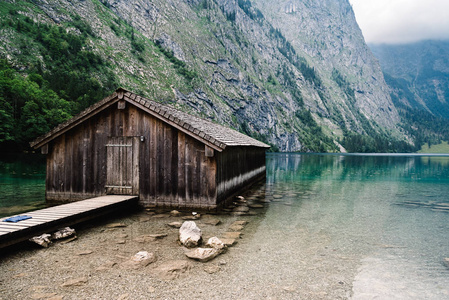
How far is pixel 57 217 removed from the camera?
9070 millimetres

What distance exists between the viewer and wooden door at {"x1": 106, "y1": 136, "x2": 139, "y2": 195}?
13352mm

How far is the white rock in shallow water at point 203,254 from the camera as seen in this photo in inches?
290

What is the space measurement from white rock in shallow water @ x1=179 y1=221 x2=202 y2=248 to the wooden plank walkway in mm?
3989

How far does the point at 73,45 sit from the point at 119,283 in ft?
426

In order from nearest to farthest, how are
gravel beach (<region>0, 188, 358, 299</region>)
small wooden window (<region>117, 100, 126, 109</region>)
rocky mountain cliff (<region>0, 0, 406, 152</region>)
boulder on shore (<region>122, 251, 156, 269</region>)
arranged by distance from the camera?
gravel beach (<region>0, 188, 358, 299</region>) → boulder on shore (<region>122, 251, 156, 269</region>) → small wooden window (<region>117, 100, 126, 109</region>) → rocky mountain cliff (<region>0, 0, 406, 152</region>)

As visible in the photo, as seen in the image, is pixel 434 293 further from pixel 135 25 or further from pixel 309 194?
pixel 135 25

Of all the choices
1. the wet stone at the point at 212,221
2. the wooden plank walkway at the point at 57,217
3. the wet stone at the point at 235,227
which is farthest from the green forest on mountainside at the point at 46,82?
the wet stone at the point at 235,227

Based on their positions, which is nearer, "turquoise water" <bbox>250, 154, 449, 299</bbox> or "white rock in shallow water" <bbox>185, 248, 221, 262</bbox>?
"turquoise water" <bbox>250, 154, 449, 299</bbox>

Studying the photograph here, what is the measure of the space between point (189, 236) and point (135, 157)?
246 inches

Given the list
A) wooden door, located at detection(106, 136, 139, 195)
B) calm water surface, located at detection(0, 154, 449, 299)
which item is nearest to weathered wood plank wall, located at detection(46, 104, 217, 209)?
wooden door, located at detection(106, 136, 139, 195)

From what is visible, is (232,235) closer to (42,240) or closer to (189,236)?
(189,236)

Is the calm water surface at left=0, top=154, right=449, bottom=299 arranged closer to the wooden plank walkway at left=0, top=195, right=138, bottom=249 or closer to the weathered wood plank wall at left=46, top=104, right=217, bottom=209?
the weathered wood plank wall at left=46, top=104, right=217, bottom=209

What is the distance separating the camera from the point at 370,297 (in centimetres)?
578

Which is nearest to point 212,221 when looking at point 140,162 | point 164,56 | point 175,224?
point 175,224
